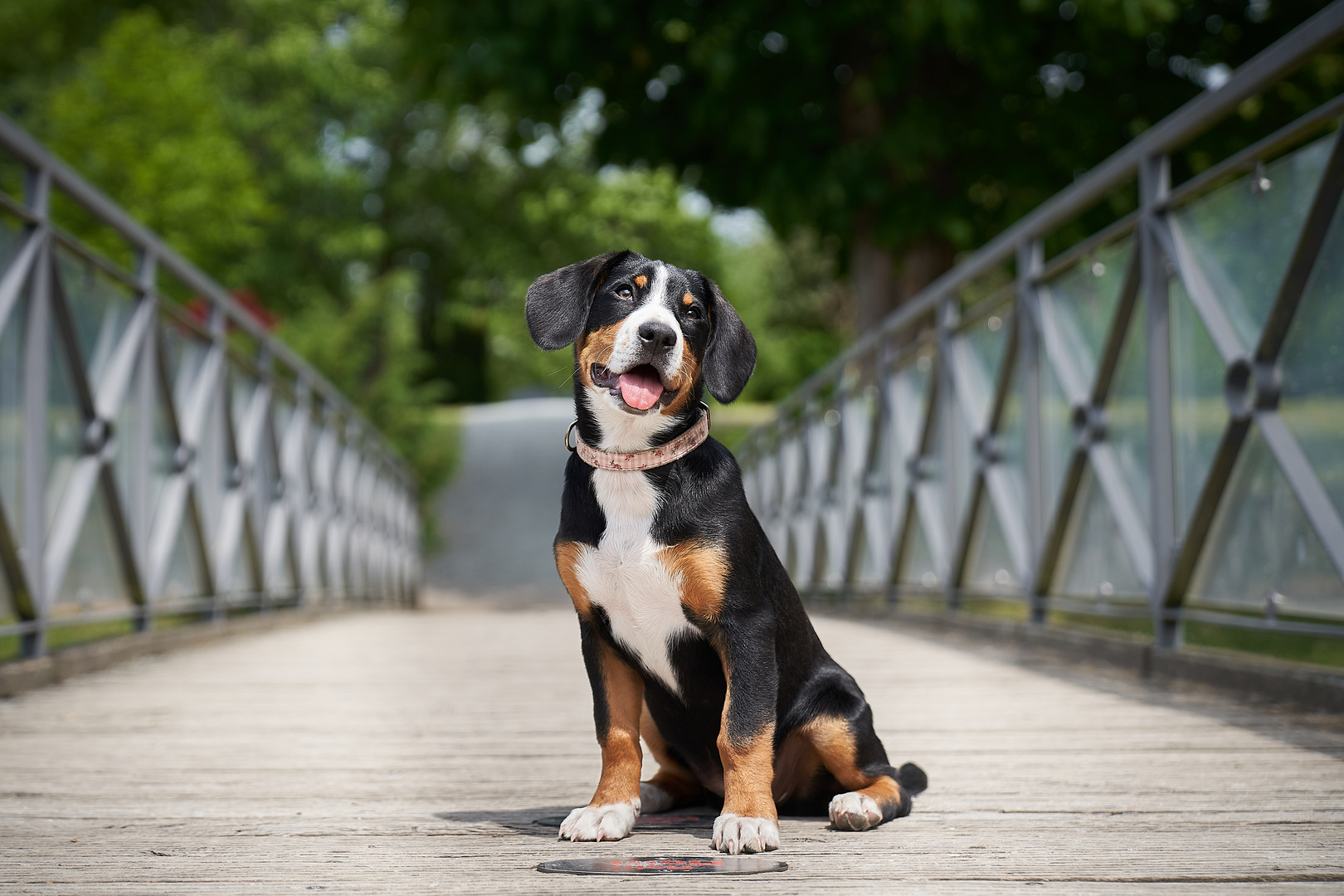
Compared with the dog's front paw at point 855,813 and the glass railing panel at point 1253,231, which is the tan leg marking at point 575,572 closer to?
the dog's front paw at point 855,813

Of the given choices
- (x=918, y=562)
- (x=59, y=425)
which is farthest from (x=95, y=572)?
(x=918, y=562)

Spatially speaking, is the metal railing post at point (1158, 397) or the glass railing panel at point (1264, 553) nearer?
the glass railing panel at point (1264, 553)

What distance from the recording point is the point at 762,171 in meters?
9.61

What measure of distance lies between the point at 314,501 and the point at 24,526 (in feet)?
16.6

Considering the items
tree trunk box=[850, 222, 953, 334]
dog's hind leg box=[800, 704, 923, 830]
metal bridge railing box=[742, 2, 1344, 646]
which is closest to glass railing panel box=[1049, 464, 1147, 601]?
metal bridge railing box=[742, 2, 1344, 646]

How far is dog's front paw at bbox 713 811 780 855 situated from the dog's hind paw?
37cm

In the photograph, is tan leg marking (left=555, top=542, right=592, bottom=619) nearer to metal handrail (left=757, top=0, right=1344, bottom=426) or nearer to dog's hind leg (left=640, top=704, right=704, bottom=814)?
dog's hind leg (left=640, top=704, right=704, bottom=814)

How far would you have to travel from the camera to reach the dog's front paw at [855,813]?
6.91 ft

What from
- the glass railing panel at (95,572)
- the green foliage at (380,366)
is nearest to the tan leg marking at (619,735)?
the glass railing panel at (95,572)

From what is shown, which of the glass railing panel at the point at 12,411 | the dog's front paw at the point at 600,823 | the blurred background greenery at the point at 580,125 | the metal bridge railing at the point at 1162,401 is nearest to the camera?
the dog's front paw at the point at 600,823

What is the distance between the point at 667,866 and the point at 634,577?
1.50ft

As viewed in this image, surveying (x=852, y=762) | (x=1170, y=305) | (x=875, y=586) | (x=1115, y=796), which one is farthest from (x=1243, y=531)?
(x=875, y=586)

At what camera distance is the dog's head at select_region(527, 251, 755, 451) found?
207 cm

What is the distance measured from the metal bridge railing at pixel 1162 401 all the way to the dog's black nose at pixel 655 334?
177cm
